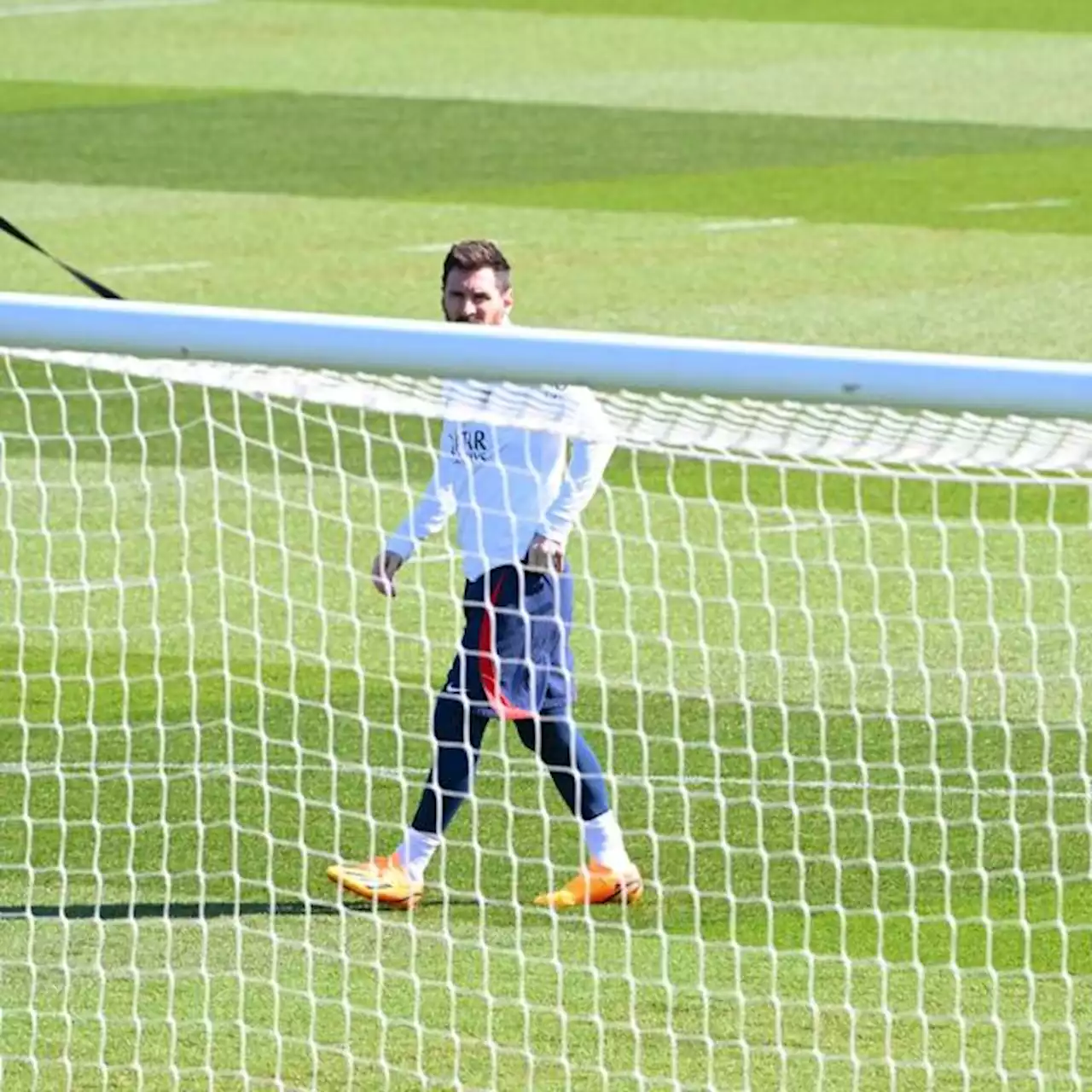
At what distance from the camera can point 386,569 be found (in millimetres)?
7648

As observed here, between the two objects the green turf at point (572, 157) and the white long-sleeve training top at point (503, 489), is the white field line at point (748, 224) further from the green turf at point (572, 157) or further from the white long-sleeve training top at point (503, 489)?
the white long-sleeve training top at point (503, 489)

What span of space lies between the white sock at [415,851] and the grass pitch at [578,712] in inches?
4.3

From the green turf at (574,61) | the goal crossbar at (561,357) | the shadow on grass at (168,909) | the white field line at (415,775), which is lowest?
the shadow on grass at (168,909)

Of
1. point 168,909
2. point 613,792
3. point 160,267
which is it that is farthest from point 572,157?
point 168,909

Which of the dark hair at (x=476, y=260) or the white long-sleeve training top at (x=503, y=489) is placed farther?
the dark hair at (x=476, y=260)

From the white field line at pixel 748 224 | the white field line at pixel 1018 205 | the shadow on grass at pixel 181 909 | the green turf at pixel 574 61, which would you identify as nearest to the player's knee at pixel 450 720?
the shadow on grass at pixel 181 909

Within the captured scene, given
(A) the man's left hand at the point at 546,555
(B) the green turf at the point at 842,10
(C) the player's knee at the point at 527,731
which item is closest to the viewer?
(A) the man's left hand at the point at 546,555

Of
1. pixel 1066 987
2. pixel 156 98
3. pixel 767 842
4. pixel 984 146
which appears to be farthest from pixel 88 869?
pixel 156 98

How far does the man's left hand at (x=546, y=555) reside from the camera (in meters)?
7.44

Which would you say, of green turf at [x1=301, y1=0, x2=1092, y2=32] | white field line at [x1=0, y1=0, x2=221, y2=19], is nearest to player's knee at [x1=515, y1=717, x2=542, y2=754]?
green turf at [x1=301, y1=0, x2=1092, y2=32]

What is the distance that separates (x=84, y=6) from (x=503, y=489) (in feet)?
67.1

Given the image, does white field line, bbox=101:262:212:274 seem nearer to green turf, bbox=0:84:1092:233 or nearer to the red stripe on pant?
green turf, bbox=0:84:1092:233

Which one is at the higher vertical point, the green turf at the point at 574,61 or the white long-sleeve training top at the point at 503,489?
the green turf at the point at 574,61

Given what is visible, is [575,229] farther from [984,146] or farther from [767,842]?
[767,842]
